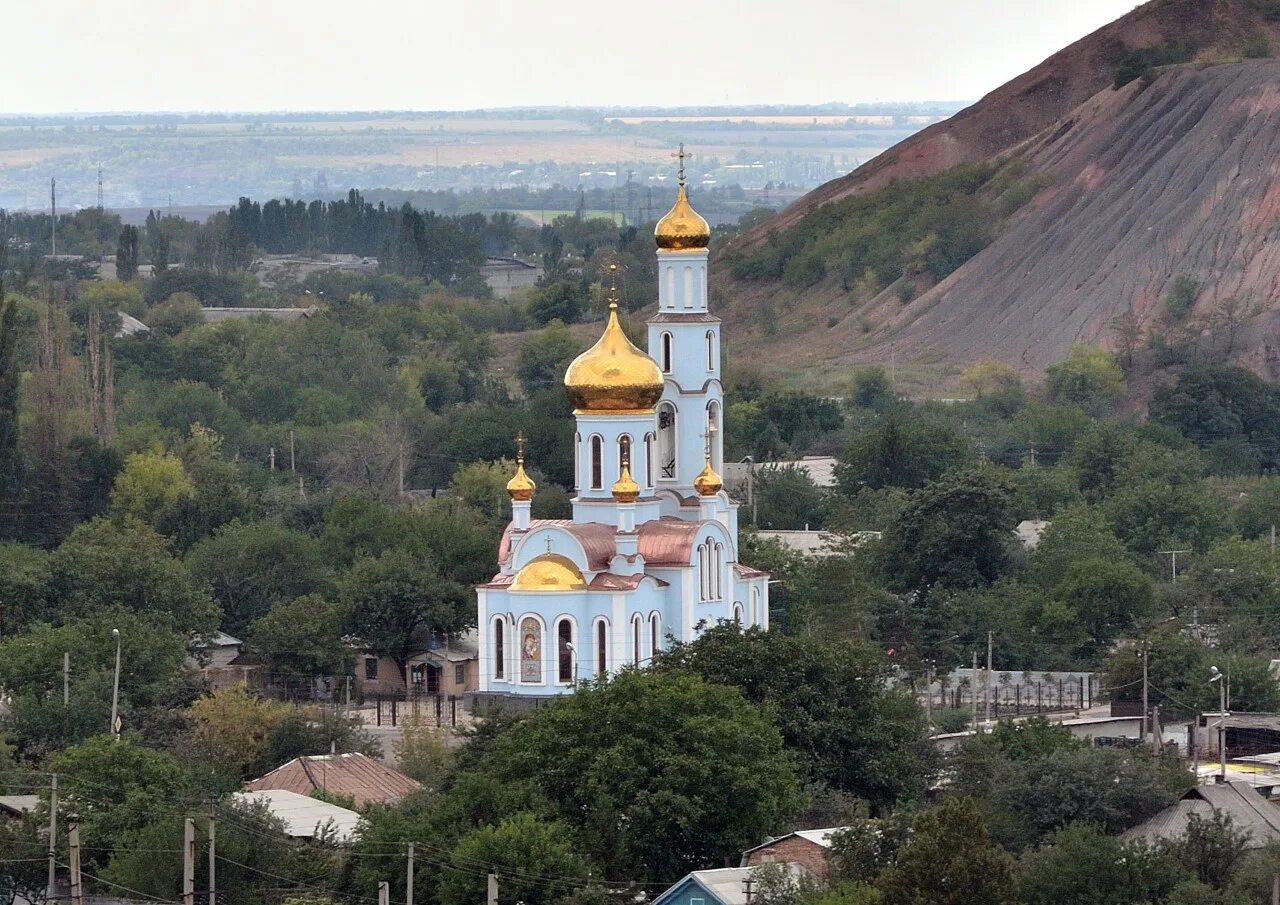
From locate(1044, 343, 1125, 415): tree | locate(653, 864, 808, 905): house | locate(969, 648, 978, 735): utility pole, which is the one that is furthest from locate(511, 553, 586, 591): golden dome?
locate(1044, 343, 1125, 415): tree

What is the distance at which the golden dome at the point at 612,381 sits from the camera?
46625 millimetres

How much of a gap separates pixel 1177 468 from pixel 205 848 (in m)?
41.2

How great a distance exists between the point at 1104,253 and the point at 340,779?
6431 cm

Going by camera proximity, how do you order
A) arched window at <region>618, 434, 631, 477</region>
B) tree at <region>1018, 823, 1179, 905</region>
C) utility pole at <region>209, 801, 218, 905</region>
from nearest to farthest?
tree at <region>1018, 823, 1179, 905</region> < utility pole at <region>209, 801, 218, 905</region> < arched window at <region>618, 434, 631, 477</region>

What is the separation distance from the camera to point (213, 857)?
108 feet

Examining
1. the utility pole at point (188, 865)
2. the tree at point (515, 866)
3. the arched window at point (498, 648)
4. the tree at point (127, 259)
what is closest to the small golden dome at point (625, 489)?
the arched window at point (498, 648)

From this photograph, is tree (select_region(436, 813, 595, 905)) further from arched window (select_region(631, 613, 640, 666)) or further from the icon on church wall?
the icon on church wall

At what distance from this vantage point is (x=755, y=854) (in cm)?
3462

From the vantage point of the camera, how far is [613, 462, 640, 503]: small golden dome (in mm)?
46000

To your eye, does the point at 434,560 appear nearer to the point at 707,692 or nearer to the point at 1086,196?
the point at 707,692

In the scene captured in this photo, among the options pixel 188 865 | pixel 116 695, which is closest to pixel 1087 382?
pixel 116 695

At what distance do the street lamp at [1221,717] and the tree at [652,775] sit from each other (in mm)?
5518

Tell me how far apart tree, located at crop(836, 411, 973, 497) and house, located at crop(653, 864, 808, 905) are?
119 ft

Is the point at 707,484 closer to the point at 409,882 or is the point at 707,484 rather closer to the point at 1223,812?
the point at 1223,812
